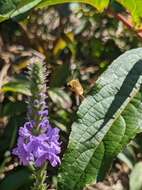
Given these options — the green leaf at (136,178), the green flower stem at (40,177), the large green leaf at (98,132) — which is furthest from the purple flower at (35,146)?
the green leaf at (136,178)

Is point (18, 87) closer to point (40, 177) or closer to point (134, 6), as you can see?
point (40, 177)

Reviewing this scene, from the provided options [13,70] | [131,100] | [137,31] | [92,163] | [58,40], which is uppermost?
[58,40]

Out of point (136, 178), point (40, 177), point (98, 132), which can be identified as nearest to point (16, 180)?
point (136, 178)

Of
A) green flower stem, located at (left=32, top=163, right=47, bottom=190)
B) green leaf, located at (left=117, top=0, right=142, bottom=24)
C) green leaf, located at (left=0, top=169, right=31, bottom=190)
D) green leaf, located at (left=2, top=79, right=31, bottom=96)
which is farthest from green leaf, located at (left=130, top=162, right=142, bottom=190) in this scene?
green leaf, located at (left=117, top=0, right=142, bottom=24)

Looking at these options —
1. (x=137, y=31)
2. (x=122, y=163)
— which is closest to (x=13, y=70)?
(x=122, y=163)

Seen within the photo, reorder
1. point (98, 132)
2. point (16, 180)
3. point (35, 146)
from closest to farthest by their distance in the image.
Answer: point (98, 132)
point (35, 146)
point (16, 180)

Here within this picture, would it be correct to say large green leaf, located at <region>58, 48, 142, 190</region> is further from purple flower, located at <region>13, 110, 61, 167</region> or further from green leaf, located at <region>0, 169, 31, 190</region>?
green leaf, located at <region>0, 169, 31, 190</region>

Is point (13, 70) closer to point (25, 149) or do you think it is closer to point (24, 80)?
point (24, 80)
